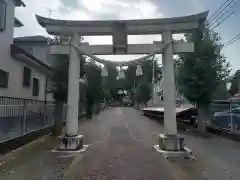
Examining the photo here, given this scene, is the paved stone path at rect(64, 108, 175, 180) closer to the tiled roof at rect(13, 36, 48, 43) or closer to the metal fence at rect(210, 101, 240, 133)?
the metal fence at rect(210, 101, 240, 133)

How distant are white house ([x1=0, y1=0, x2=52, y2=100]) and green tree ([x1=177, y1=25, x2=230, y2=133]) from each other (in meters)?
7.91

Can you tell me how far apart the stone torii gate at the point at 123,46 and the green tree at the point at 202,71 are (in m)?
5.12

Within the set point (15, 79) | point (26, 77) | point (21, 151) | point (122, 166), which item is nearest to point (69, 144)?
point (21, 151)

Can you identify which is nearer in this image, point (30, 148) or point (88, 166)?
point (88, 166)

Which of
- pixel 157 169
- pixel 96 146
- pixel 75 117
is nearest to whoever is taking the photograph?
pixel 157 169

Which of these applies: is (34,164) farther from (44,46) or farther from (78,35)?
(44,46)

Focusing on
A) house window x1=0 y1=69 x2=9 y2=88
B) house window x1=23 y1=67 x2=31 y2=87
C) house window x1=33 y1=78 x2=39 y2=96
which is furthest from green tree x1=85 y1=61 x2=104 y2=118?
house window x1=0 y1=69 x2=9 y2=88

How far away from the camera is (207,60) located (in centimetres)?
1406

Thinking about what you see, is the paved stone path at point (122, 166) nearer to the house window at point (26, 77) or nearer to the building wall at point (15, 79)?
the building wall at point (15, 79)

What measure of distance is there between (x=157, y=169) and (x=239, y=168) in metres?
2.01

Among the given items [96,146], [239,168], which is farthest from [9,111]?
[239,168]

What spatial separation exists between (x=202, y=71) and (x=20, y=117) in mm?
8898

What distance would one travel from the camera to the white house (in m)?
12.6

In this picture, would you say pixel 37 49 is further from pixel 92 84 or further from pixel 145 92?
pixel 145 92
